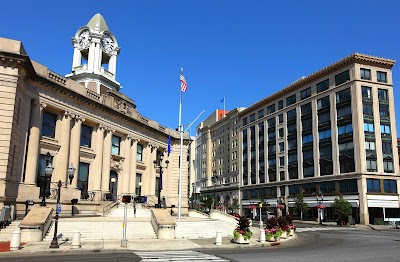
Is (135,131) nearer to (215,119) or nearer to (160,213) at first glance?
(160,213)

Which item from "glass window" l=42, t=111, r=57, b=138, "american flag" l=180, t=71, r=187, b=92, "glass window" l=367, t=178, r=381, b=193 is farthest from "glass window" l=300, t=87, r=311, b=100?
"glass window" l=42, t=111, r=57, b=138

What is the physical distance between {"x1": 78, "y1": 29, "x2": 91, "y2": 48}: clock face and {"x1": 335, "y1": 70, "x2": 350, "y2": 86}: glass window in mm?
46909

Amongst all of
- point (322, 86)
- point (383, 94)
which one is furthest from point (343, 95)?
point (383, 94)

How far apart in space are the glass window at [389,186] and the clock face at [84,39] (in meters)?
54.3

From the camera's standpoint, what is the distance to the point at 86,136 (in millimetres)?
42844

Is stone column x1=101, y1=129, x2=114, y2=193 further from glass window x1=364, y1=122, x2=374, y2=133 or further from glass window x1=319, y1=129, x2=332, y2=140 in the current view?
glass window x1=364, y1=122, x2=374, y2=133

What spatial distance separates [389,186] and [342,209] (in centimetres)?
1108

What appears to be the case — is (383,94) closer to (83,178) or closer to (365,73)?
(365,73)

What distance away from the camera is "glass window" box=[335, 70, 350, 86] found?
7025 cm

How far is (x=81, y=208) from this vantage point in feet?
125

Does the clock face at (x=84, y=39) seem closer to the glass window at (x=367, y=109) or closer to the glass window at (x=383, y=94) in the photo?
the glass window at (x=367, y=109)

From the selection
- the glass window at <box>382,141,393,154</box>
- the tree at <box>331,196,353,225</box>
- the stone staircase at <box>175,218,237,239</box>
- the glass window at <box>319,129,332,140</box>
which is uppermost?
the glass window at <box>319,129,332,140</box>

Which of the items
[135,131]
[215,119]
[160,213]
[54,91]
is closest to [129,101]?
[135,131]

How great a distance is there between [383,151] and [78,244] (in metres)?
61.1
